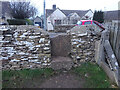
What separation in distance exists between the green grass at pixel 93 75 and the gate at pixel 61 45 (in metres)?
0.85

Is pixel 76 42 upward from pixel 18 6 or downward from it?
downward

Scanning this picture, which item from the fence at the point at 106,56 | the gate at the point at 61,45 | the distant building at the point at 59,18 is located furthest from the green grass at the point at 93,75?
the distant building at the point at 59,18

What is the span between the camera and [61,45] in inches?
167

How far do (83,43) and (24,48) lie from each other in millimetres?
2353

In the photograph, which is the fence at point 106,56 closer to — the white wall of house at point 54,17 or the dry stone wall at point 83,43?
the dry stone wall at point 83,43

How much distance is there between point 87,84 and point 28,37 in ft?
8.63

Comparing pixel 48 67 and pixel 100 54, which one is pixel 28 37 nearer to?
pixel 48 67

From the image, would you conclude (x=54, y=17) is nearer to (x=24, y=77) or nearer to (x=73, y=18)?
(x=73, y=18)

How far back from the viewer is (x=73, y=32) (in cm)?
→ 418

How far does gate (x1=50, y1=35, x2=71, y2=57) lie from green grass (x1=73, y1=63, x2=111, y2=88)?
0.85 meters

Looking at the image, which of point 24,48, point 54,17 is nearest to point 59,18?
point 54,17

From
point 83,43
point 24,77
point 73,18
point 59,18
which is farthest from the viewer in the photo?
point 59,18

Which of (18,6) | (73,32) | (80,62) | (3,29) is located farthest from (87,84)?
(18,6)

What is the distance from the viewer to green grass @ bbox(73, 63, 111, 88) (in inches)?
120
